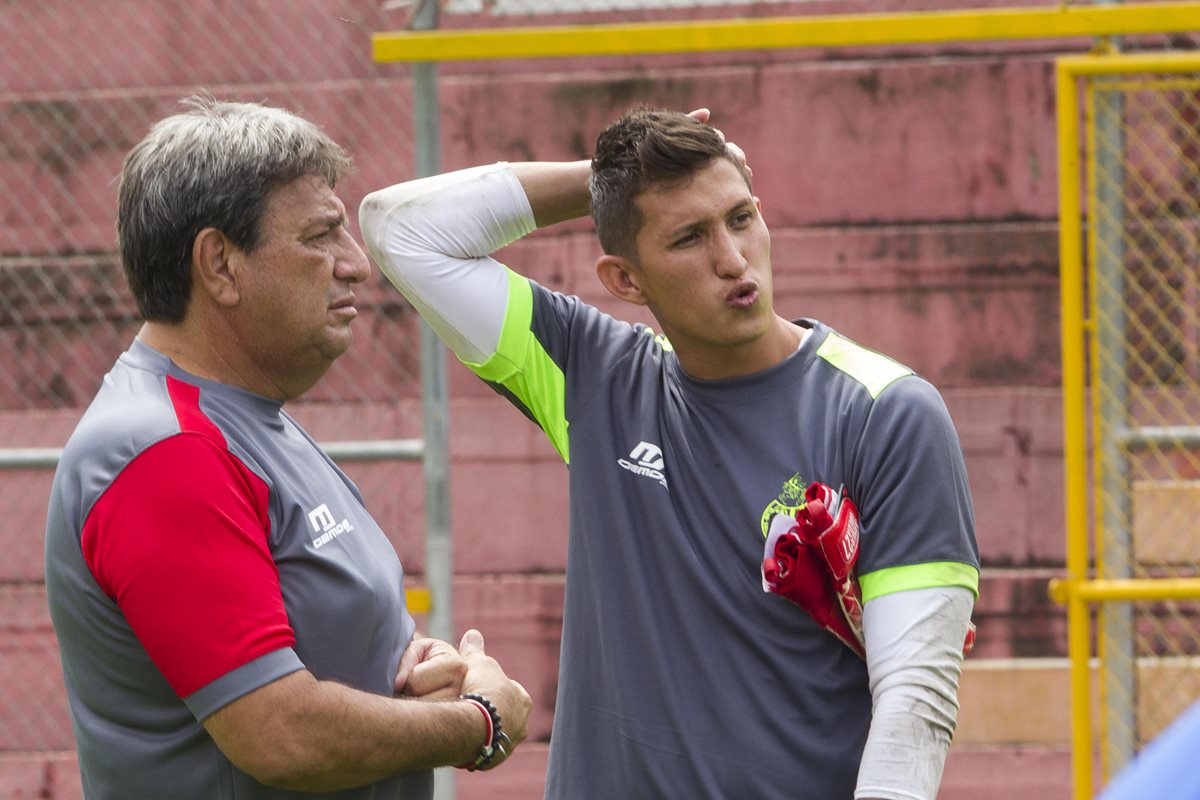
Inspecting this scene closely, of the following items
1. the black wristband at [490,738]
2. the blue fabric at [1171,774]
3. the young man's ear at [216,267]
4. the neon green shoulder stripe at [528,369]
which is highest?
the young man's ear at [216,267]

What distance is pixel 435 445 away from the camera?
13.8ft

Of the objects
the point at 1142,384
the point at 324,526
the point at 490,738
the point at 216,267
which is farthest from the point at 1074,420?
the point at 216,267

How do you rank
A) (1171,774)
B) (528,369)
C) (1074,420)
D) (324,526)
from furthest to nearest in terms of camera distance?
(1074,420)
(528,369)
(324,526)
(1171,774)

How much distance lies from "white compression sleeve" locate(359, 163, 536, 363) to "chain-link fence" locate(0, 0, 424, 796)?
2.35 meters

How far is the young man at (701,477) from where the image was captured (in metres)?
2.17

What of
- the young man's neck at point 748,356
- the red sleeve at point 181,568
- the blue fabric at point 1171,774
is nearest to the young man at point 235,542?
the red sleeve at point 181,568

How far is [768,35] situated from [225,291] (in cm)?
225

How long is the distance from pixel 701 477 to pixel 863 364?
31 centimetres

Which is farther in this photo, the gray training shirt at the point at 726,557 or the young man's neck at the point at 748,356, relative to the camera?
the young man's neck at the point at 748,356

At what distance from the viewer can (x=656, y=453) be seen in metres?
2.43

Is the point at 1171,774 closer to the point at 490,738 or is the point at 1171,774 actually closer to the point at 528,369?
the point at 490,738

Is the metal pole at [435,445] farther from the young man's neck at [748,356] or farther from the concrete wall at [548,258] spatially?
the young man's neck at [748,356]

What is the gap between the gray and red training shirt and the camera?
2.04m

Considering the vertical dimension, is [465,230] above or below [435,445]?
above
